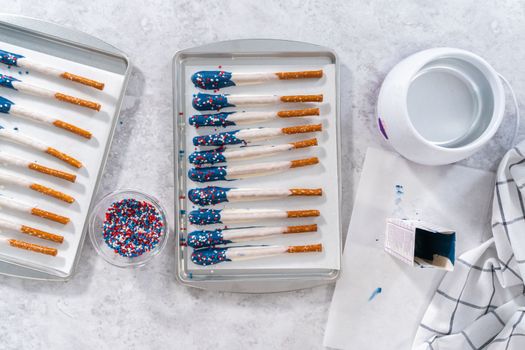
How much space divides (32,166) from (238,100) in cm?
29

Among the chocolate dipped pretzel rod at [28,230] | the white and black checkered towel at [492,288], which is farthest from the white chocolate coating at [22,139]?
the white and black checkered towel at [492,288]

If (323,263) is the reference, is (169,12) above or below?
above

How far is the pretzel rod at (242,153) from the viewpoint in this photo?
0.76m

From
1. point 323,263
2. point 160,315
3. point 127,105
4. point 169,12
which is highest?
point 169,12

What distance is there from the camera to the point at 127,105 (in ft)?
2.55

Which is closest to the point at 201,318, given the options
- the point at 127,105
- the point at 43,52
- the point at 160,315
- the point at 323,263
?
the point at 160,315

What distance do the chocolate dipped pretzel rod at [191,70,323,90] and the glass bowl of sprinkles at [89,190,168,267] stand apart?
0.18m

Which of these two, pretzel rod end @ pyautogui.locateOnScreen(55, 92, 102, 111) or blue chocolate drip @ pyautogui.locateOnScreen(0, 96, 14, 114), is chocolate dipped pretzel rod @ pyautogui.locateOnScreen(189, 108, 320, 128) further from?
blue chocolate drip @ pyautogui.locateOnScreen(0, 96, 14, 114)

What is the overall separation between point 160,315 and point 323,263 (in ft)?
0.81

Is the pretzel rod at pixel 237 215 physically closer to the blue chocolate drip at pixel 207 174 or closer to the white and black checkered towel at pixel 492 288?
the blue chocolate drip at pixel 207 174

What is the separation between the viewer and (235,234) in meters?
0.77

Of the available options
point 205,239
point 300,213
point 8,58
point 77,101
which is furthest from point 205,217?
point 8,58

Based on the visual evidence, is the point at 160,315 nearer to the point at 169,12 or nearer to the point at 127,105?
the point at 127,105

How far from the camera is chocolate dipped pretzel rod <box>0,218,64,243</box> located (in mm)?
739
